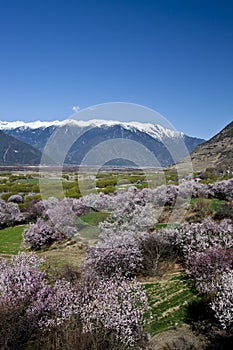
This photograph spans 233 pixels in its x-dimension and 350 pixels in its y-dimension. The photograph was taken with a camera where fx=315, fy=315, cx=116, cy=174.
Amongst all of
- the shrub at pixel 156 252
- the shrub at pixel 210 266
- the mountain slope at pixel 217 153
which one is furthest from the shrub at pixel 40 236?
the mountain slope at pixel 217 153

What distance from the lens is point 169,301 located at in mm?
14938

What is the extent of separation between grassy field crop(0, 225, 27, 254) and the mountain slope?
57.9 meters

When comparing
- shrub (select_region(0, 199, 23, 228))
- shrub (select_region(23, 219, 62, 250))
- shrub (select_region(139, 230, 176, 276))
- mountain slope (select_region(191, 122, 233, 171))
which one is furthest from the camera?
mountain slope (select_region(191, 122, 233, 171))

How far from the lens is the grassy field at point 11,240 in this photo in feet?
93.8

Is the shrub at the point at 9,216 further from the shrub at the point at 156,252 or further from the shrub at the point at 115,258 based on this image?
the shrub at the point at 156,252

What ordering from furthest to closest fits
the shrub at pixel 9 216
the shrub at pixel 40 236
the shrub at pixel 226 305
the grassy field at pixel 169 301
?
the shrub at pixel 9 216
the shrub at pixel 40 236
the grassy field at pixel 169 301
the shrub at pixel 226 305

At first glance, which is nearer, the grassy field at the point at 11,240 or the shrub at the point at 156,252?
the shrub at the point at 156,252

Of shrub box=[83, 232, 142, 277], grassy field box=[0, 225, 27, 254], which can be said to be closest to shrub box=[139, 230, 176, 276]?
shrub box=[83, 232, 142, 277]

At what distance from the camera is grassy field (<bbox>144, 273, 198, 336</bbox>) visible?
12859 millimetres

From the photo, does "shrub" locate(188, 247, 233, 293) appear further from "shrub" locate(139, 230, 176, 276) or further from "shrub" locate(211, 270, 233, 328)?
"shrub" locate(139, 230, 176, 276)

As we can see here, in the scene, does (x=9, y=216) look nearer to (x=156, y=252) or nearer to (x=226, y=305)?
(x=156, y=252)

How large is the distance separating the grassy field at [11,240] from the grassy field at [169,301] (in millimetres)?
15809

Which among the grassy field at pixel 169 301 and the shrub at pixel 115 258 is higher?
the shrub at pixel 115 258

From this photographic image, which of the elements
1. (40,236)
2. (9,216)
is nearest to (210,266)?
(40,236)
